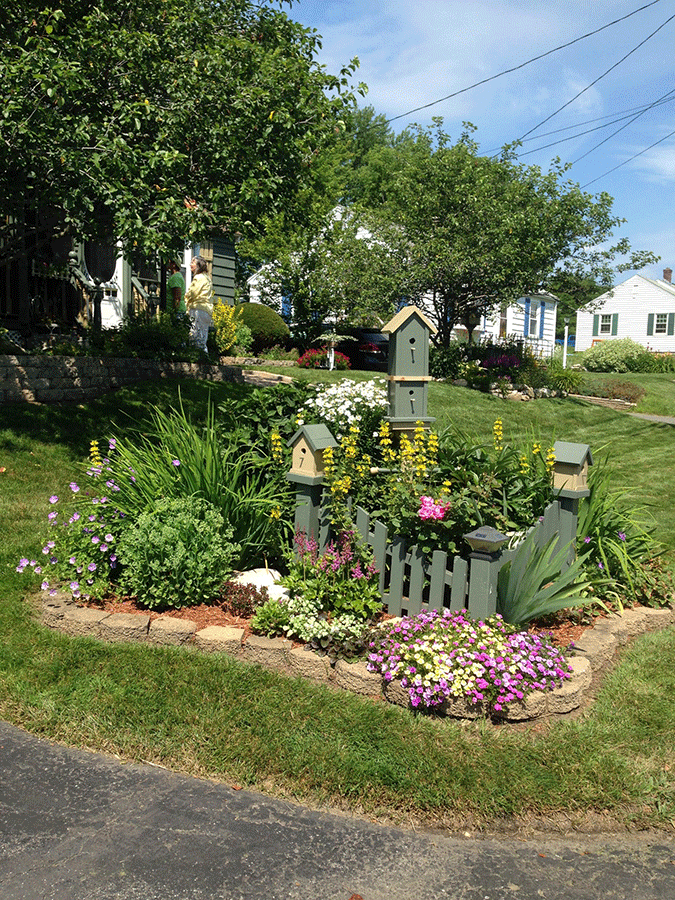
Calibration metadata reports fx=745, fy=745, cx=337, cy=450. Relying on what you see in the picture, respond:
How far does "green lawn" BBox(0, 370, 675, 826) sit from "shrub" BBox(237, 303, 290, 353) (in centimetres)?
1660

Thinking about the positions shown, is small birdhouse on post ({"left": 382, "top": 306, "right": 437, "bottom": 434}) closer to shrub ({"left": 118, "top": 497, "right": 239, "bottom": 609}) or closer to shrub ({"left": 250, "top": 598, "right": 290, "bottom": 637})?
shrub ({"left": 118, "top": 497, "right": 239, "bottom": 609})

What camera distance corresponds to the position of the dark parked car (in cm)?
2061

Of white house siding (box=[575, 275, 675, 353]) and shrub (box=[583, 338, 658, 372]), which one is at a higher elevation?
white house siding (box=[575, 275, 675, 353])

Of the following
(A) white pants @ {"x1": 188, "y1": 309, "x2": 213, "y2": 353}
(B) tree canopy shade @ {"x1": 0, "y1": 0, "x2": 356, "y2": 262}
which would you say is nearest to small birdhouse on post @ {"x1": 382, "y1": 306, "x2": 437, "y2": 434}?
(B) tree canopy shade @ {"x1": 0, "y1": 0, "x2": 356, "y2": 262}

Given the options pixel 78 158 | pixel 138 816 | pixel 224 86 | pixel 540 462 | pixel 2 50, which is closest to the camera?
pixel 138 816

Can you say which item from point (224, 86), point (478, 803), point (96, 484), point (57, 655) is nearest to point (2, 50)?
point (224, 86)

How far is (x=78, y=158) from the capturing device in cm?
801

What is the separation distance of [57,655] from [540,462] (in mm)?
3740

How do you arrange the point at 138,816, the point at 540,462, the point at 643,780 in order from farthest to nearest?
the point at 540,462 → the point at 643,780 → the point at 138,816

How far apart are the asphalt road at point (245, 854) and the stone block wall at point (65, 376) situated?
24.6 feet

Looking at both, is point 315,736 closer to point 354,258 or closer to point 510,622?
point 510,622

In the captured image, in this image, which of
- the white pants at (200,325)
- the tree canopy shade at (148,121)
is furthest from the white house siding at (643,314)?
the tree canopy shade at (148,121)

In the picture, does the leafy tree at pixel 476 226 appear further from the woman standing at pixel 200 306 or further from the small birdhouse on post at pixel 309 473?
the small birdhouse on post at pixel 309 473

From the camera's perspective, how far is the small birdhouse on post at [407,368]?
604 centimetres
